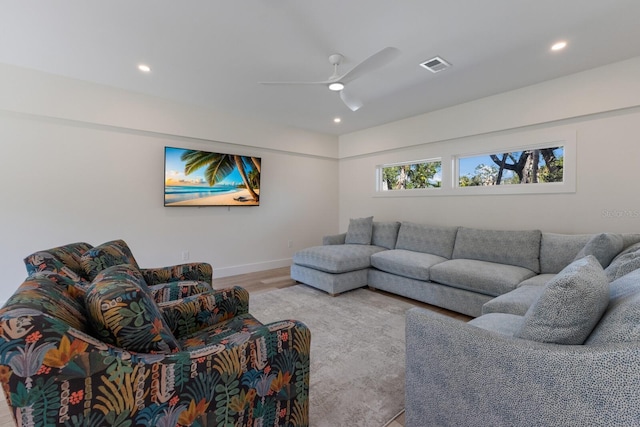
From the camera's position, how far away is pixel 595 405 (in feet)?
2.78

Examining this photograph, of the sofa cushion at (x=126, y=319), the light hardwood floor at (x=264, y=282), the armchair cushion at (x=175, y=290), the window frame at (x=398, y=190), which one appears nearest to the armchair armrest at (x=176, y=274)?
the armchair cushion at (x=175, y=290)

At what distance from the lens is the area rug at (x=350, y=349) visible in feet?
5.35

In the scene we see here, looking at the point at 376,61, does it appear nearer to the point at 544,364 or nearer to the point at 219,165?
the point at 544,364

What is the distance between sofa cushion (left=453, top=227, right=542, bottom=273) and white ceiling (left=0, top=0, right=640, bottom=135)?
182 centimetres

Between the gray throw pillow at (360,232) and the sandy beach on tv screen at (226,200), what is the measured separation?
174cm

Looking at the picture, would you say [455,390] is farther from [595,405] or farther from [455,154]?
[455,154]

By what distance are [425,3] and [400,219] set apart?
344 centimetres

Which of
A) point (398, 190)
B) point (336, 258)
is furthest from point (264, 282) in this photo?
point (398, 190)

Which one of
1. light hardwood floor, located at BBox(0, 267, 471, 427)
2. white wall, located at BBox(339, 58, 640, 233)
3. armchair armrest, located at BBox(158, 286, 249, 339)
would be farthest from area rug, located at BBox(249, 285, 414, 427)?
white wall, located at BBox(339, 58, 640, 233)

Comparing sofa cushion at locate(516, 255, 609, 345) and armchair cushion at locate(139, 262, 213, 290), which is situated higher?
sofa cushion at locate(516, 255, 609, 345)

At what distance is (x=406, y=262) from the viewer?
3518 millimetres

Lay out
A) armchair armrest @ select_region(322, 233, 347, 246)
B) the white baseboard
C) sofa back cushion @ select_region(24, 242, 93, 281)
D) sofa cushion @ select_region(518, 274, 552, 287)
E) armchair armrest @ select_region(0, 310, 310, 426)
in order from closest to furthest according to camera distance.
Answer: armchair armrest @ select_region(0, 310, 310, 426)
sofa back cushion @ select_region(24, 242, 93, 281)
sofa cushion @ select_region(518, 274, 552, 287)
the white baseboard
armchair armrest @ select_region(322, 233, 347, 246)

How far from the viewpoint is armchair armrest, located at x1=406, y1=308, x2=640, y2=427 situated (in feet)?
2.70

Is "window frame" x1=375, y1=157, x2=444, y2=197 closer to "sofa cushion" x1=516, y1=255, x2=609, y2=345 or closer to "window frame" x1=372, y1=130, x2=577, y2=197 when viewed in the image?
"window frame" x1=372, y1=130, x2=577, y2=197
